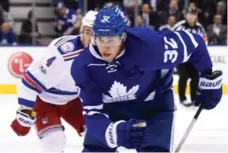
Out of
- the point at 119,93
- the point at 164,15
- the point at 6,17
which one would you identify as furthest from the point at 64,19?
the point at 119,93

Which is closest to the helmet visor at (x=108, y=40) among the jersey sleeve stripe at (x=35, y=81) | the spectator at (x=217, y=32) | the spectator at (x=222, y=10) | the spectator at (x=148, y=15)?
the jersey sleeve stripe at (x=35, y=81)

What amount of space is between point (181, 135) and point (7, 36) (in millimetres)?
3477

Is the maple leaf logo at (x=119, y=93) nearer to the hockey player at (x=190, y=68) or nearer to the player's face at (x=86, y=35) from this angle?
the player's face at (x=86, y=35)

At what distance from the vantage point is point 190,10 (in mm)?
5871

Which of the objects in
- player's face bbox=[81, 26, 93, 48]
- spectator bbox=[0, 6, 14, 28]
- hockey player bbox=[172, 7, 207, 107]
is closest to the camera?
player's face bbox=[81, 26, 93, 48]

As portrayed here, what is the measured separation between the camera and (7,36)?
7.39 meters

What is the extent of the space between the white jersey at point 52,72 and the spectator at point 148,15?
14.9 feet

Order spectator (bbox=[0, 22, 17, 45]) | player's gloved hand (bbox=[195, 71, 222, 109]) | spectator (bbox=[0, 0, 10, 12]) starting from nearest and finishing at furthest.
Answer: player's gloved hand (bbox=[195, 71, 222, 109])
spectator (bbox=[0, 22, 17, 45])
spectator (bbox=[0, 0, 10, 12])

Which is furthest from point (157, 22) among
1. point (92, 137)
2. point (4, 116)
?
point (92, 137)

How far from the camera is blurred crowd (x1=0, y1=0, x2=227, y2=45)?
290 inches

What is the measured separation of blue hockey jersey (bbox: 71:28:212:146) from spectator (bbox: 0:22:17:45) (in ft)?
16.3

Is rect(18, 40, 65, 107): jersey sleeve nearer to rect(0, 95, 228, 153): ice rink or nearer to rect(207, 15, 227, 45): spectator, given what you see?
rect(0, 95, 228, 153): ice rink

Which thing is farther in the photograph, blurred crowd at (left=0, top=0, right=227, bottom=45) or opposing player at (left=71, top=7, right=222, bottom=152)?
blurred crowd at (left=0, top=0, right=227, bottom=45)

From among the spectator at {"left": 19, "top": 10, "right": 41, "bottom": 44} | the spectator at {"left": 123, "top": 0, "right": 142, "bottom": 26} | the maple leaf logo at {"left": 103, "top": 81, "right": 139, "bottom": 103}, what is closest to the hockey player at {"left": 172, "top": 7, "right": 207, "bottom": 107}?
the spectator at {"left": 123, "top": 0, "right": 142, "bottom": 26}
